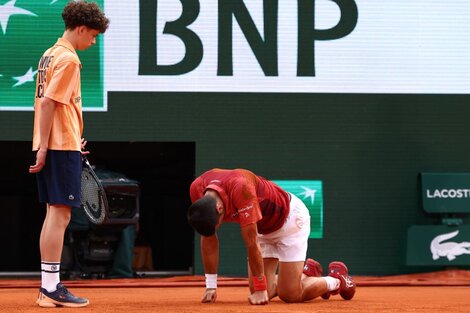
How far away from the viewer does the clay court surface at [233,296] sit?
225 inches

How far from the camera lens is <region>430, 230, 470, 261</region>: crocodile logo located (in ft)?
34.8

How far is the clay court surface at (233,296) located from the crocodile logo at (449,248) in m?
0.22

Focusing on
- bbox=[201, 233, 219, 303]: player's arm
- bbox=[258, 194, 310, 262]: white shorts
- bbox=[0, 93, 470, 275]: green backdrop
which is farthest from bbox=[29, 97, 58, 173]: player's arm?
bbox=[0, 93, 470, 275]: green backdrop

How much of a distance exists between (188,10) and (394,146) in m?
2.76

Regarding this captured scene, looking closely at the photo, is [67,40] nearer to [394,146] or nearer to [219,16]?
Result: [219,16]

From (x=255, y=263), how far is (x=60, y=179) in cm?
126

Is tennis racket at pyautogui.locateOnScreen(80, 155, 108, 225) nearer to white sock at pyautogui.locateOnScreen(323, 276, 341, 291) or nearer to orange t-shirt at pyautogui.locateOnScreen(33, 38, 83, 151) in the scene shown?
orange t-shirt at pyautogui.locateOnScreen(33, 38, 83, 151)

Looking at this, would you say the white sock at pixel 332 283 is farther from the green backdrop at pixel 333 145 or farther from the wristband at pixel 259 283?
the green backdrop at pixel 333 145

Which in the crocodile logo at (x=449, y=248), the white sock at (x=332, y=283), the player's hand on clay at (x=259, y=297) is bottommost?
the crocodile logo at (x=449, y=248)

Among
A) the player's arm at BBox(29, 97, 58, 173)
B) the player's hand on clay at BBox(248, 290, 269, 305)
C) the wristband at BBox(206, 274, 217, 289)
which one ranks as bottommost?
the player's hand on clay at BBox(248, 290, 269, 305)

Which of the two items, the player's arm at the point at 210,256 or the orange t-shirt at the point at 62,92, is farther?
the player's arm at the point at 210,256

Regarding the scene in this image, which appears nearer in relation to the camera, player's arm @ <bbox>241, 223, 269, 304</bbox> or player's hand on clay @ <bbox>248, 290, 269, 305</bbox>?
player's arm @ <bbox>241, 223, 269, 304</bbox>

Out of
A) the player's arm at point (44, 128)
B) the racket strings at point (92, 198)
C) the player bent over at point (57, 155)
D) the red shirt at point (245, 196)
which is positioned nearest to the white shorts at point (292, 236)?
the red shirt at point (245, 196)

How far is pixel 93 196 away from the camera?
19.6 feet
